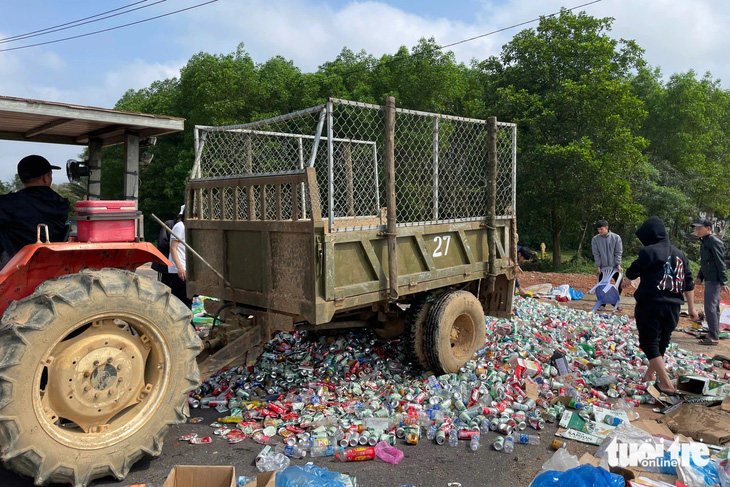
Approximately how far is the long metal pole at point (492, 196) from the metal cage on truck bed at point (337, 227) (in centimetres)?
1

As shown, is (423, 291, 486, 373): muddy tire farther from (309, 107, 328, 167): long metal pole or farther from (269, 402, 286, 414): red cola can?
(309, 107, 328, 167): long metal pole

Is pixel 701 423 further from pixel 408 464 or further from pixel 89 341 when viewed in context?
pixel 89 341

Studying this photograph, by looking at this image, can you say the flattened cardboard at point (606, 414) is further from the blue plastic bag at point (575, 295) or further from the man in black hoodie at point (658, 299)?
the blue plastic bag at point (575, 295)

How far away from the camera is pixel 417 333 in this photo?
17.3ft

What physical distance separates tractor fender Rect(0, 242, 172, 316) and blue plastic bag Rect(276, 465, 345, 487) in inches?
64.4

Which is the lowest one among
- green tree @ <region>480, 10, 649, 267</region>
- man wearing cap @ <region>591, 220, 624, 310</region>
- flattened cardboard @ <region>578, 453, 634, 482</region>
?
flattened cardboard @ <region>578, 453, 634, 482</region>

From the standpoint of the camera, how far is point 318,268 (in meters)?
3.97

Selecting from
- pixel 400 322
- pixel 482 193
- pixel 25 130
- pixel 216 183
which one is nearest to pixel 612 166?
pixel 482 193

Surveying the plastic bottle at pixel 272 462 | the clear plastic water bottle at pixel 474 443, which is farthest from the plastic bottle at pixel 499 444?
the plastic bottle at pixel 272 462

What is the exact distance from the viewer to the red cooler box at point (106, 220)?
328cm

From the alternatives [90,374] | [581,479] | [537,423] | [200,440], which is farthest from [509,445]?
[90,374]

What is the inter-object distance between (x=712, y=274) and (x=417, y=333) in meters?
4.71

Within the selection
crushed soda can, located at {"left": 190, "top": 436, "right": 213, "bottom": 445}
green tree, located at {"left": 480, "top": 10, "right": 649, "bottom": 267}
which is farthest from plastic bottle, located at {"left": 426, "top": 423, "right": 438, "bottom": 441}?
green tree, located at {"left": 480, "top": 10, "right": 649, "bottom": 267}

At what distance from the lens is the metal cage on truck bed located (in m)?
4.06
